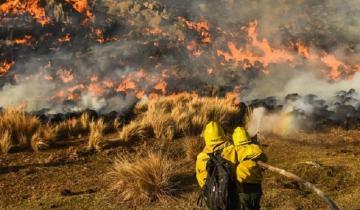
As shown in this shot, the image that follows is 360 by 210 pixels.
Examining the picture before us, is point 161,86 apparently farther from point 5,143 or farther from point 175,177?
point 175,177

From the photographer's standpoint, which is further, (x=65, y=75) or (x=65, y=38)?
(x=65, y=38)

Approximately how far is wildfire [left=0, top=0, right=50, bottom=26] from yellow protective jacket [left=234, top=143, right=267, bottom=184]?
18784 millimetres

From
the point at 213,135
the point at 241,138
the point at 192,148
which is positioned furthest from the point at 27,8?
the point at 241,138

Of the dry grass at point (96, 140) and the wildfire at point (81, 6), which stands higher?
the wildfire at point (81, 6)

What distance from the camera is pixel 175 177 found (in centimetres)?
1069

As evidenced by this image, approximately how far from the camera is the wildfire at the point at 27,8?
2334 centimetres

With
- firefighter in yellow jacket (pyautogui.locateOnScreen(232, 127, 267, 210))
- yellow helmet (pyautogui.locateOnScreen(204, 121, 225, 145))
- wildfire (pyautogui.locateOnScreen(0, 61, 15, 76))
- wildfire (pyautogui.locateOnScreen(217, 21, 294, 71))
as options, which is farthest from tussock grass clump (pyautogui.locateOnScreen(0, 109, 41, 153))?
wildfire (pyautogui.locateOnScreen(217, 21, 294, 71))

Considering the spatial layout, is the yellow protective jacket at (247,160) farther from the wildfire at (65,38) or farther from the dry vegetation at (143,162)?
the wildfire at (65,38)

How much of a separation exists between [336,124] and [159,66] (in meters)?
8.65

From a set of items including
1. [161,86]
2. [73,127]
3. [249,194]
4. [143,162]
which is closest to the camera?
[249,194]

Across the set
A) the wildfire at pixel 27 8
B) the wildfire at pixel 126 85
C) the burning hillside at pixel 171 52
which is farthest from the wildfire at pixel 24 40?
the wildfire at pixel 126 85

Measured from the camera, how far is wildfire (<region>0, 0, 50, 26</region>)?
23.3m

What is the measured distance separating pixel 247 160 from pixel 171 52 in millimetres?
17525

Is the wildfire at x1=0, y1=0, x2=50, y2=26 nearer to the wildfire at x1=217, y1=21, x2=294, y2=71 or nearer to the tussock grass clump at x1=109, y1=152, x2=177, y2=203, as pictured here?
the wildfire at x1=217, y1=21, x2=294, y2=71
